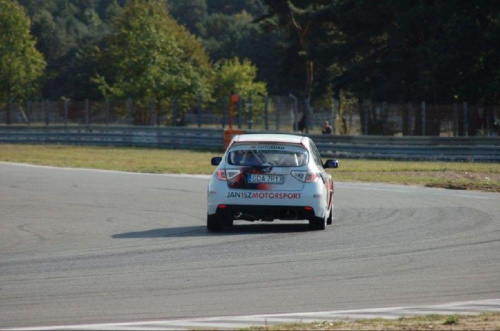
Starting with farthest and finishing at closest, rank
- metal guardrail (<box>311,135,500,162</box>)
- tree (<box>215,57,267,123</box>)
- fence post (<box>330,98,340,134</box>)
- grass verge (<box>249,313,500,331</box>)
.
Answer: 1. tree (<box>215,57,267,123</box>)
2. fence post (<box>330,98,340,134</box>)
3. metal guardrail (<box>311,135,500,162</box>)
4. grass verge (<box>249,313,500,331</box>)

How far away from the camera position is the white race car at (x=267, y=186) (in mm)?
15812

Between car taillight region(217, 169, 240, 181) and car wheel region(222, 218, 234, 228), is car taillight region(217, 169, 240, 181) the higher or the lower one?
the higher one

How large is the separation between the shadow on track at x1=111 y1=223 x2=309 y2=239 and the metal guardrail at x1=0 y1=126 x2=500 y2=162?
949 inches

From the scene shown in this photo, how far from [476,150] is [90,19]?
109569 millimetres

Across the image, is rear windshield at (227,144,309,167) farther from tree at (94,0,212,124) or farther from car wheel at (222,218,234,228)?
tree at (94,0,212,124)

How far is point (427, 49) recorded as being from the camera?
51.8 m

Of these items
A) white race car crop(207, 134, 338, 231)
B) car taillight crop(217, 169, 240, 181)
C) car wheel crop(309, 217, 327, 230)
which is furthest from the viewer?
car wheel crop(309, 217, 327, 230)

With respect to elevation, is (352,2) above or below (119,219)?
above

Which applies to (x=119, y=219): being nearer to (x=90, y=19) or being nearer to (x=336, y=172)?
(x=336, y=172)

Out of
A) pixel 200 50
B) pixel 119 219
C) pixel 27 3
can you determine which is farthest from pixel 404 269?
pixel 27 3

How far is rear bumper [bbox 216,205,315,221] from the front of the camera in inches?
622


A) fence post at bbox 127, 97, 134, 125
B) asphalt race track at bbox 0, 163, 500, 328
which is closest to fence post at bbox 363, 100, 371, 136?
fence post at bbox 127, 97, 134, 125

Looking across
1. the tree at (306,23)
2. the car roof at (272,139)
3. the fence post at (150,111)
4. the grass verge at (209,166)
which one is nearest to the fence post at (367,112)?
the grass verge at (209,166)

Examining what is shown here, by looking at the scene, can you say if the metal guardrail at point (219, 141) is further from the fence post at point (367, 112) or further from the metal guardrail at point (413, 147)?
the fence post at point (367, 112)
